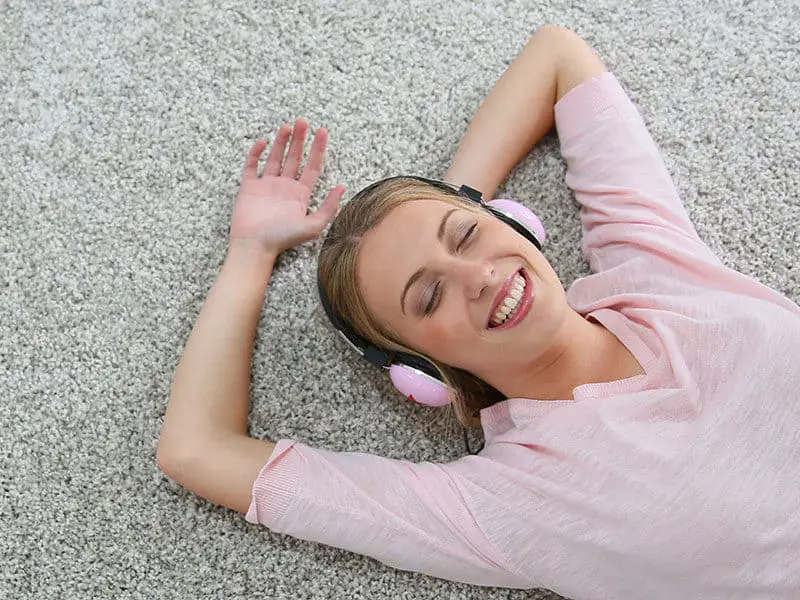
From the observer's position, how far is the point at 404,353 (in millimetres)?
1011

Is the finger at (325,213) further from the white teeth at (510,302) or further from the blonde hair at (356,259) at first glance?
the white teeth at (510,302)

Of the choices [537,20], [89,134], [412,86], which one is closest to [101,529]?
[89,134]

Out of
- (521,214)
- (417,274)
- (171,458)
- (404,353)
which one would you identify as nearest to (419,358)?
(404,353)

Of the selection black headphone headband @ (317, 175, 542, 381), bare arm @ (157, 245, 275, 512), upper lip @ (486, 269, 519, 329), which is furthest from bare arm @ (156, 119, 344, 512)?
upper lip @ (486, 269, 519, 329)

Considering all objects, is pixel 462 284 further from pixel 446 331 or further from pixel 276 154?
pixel 276 154

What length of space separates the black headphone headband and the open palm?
12 centimetres

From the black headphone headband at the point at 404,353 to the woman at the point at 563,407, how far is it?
0.02 meters

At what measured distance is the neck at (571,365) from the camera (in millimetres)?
991

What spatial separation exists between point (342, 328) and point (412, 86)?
44 cm

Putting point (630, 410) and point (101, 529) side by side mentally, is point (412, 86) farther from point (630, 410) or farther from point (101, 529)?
point (101, 529)

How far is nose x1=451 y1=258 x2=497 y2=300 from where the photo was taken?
2.91ft

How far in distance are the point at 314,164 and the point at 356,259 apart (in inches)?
10.7

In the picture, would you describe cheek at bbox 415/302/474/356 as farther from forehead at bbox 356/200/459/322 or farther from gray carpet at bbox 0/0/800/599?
gray carpet at bbox 0/0/800/599

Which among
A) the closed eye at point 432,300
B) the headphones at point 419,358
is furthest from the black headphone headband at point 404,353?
the closed eye at point 432,300
